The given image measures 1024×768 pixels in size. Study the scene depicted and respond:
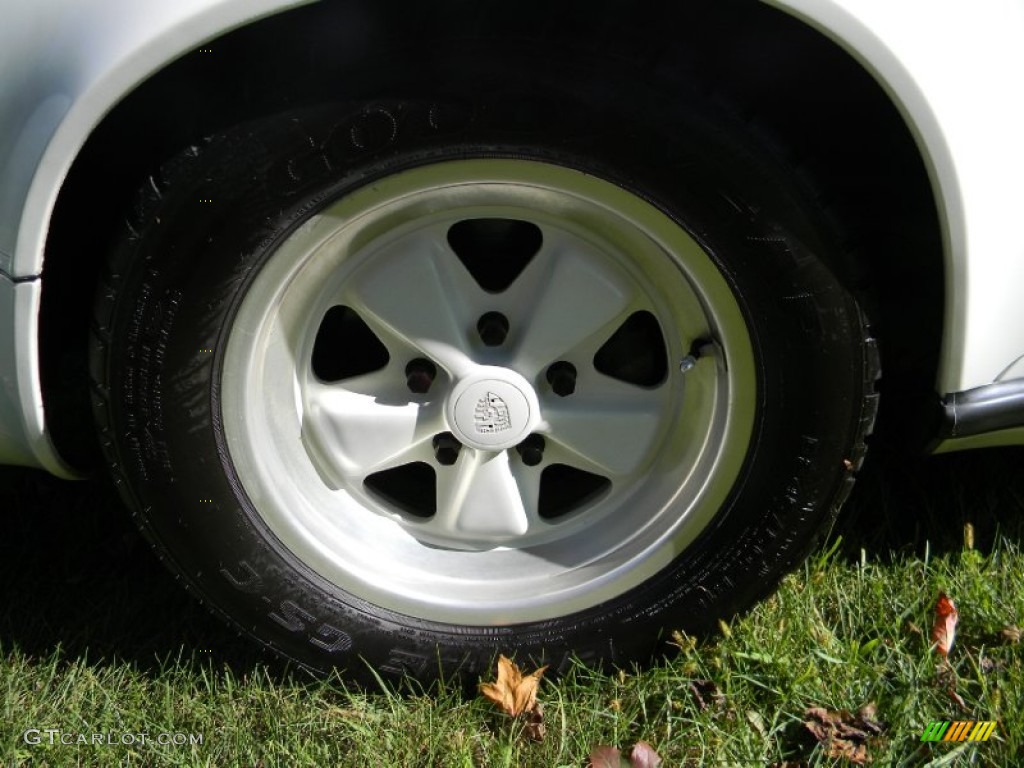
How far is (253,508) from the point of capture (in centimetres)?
162

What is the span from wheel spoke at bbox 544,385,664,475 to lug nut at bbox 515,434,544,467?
1.6 inches

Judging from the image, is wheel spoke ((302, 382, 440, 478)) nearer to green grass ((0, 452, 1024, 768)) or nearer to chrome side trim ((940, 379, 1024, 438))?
green grass ((0, 452, 1024, 768))

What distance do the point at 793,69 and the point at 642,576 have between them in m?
0.83

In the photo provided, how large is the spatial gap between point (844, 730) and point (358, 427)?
928 millimetres

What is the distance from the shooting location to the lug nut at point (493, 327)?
166cm

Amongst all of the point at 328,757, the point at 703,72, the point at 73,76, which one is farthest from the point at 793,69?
the point at 328,757

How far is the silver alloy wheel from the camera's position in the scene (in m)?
1.54

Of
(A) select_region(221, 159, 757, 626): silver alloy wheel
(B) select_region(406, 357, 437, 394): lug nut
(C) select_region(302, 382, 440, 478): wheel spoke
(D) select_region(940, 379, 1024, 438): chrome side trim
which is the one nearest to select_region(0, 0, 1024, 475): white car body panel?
(D) select_region(940, 379, 1024, 438): chrome side trim

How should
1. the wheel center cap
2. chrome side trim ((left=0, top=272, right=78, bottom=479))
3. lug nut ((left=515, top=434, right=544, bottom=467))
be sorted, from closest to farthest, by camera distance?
chrome side trim ((left=0, top=272, right=78, bottom=479)) < the wheel center cap < lug nut ((left=515, top=434, right=544, bottom=467))

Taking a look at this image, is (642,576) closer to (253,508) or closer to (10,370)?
(253,508)

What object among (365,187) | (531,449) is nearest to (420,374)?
(531,449)

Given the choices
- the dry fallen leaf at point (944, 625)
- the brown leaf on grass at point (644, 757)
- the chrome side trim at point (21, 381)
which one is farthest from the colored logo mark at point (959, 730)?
the chrome side trim at point (21, 381)

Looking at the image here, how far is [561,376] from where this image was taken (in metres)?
1.71

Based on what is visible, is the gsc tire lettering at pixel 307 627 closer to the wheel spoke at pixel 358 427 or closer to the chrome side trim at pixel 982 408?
the wheel spoke at pixel 358 427
